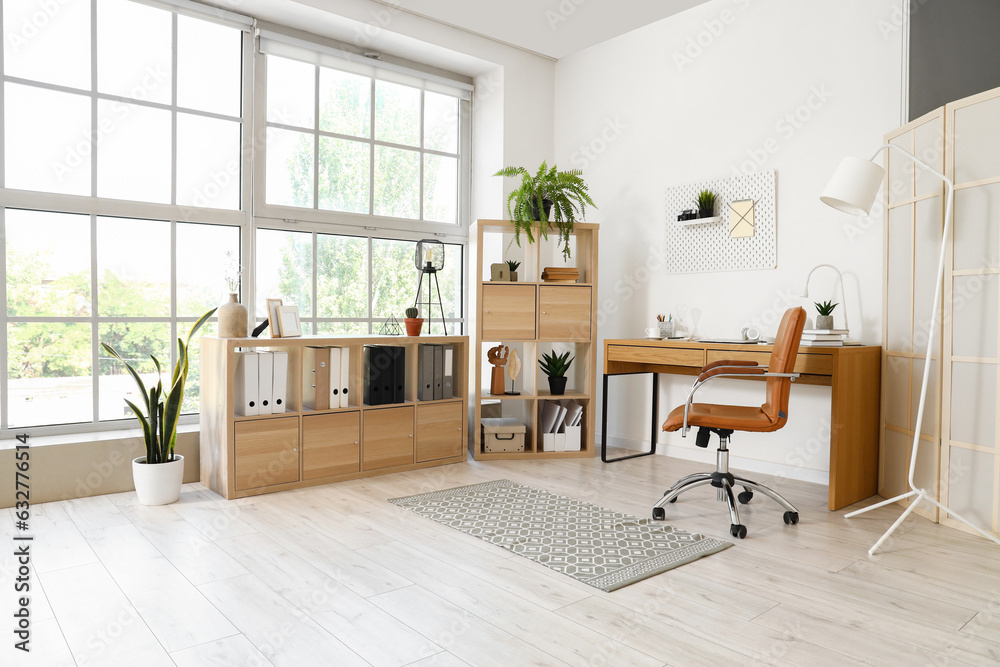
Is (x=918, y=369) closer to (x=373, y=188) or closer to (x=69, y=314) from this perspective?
(x=373, y=188)

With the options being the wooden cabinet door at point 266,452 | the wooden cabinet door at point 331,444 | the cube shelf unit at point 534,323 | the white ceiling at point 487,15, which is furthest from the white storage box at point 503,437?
the white ceiling at point 487,15

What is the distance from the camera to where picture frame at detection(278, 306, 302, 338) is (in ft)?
11.7

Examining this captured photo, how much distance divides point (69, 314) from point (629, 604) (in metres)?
3.17

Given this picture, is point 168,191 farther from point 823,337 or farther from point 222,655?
point 823,337

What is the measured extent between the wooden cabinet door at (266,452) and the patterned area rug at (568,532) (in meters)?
0.63

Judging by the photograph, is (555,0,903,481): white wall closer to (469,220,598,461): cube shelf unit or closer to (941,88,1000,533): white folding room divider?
(469,220,598,461): cube shelf unit

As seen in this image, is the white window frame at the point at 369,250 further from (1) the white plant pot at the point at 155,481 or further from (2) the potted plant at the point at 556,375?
(1) the white plant pot at the point at 155,481

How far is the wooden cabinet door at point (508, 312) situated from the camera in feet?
14.0

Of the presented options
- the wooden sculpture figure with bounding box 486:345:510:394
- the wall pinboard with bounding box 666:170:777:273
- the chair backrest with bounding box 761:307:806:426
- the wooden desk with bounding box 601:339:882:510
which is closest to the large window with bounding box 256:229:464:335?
the wooden sculpture figure with bounding box 486:345:510:394

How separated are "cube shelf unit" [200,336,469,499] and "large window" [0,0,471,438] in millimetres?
567

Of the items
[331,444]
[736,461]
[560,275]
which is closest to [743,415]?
[736,461]

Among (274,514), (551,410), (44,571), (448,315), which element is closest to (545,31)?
(448,315)

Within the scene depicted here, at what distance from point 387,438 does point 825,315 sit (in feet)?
8.09

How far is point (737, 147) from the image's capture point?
160 inches
